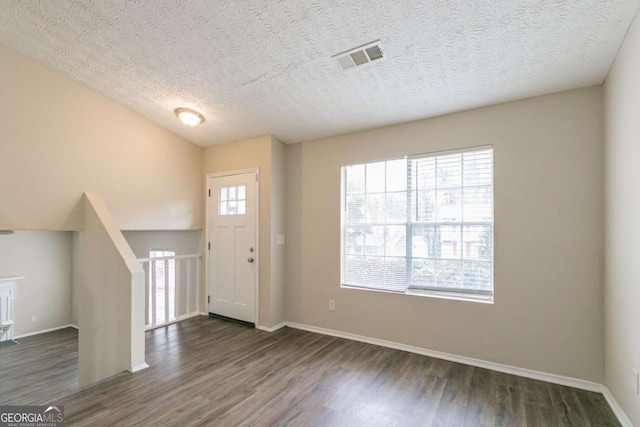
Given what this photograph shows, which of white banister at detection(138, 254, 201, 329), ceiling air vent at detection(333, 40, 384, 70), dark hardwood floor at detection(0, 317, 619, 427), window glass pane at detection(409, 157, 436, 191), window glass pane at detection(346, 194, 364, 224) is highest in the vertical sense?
ceiling air vent at detection(333, 40, 384, 70)

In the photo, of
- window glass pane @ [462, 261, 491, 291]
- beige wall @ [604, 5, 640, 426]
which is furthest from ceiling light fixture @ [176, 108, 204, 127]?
beige wall @ [604, 5, 640, 426]

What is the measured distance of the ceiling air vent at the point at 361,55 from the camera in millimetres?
2211

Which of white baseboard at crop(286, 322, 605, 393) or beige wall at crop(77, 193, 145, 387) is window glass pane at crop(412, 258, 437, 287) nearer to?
white baseboard at crop(286, 322, 605, 393)

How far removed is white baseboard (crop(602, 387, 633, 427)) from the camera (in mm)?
1970

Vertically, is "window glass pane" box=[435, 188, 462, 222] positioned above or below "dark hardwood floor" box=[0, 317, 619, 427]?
above

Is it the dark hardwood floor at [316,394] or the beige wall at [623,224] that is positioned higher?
the beige wall at [623,224]

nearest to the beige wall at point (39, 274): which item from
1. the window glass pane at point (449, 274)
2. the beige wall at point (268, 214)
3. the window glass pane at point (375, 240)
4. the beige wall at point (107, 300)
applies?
the beige wall at point (107, 300)

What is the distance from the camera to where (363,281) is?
3.59m

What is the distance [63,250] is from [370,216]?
5453 millimetres

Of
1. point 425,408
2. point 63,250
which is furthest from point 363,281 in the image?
point 63,250

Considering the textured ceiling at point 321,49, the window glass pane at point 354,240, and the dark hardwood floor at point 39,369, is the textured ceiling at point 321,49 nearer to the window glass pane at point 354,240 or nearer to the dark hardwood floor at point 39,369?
the window glass pane at point 354,240

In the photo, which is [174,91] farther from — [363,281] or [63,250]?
[63,250]

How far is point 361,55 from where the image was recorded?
2.31 m

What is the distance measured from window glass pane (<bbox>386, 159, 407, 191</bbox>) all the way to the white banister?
124 inches
